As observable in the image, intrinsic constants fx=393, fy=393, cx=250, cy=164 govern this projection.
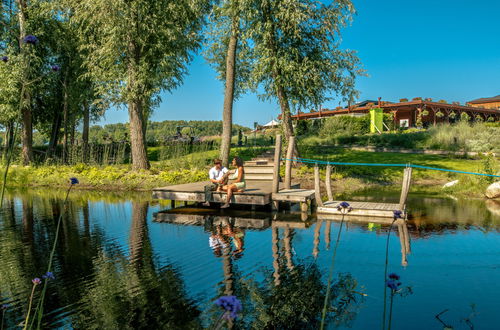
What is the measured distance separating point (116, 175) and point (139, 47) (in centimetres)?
598

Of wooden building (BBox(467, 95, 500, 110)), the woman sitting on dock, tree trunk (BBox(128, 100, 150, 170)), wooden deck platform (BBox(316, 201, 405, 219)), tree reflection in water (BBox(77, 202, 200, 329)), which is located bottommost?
tree reflection in water (BBox(77, 202, 200, 329))

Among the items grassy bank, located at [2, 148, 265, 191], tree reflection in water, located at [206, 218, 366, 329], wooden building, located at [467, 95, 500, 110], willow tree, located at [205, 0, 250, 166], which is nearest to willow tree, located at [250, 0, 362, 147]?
willow tree, located at [205, 0, 250, 166]

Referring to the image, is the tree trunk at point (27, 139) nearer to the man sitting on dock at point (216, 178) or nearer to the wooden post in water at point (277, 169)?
the man sitting on dock at point (216, 178)

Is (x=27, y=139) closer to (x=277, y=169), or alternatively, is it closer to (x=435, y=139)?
(x=277, y=169)

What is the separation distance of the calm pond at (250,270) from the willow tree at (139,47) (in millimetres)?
8205

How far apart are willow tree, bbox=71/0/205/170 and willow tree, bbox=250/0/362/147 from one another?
324 cm

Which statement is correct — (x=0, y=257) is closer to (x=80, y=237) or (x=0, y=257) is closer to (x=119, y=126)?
(x=80, y=237)

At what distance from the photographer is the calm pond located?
4.39 meters

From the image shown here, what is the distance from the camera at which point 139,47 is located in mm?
17953

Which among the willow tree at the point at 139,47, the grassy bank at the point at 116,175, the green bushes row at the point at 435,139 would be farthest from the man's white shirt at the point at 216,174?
the green bushes row at the point at 435,139

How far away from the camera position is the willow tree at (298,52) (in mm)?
15211

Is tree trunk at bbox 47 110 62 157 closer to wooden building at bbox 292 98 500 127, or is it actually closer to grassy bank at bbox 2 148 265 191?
grassy bank at bbox 2 148 265 191

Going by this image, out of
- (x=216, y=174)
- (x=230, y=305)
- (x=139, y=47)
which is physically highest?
(x=139, y=47)

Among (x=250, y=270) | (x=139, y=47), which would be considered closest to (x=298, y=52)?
(x=139, y=47)
